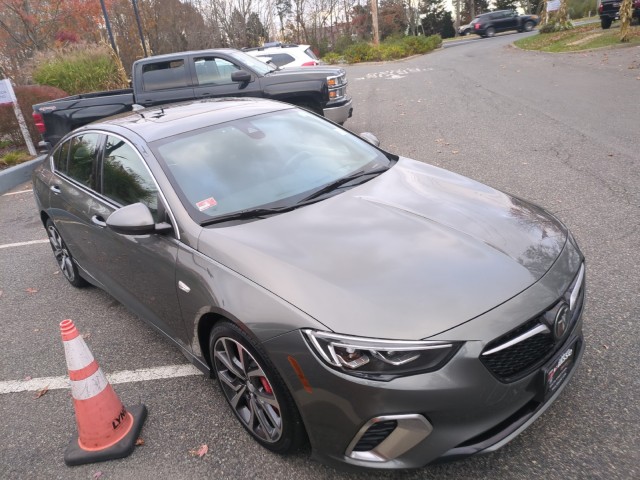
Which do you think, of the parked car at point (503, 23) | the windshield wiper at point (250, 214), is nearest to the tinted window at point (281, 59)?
the windshield wiper at point (250, 214)

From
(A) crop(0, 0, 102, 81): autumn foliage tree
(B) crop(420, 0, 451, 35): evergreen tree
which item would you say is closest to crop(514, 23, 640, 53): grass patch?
(A) crop(0, 0, 102, 81): autumn foliage tree

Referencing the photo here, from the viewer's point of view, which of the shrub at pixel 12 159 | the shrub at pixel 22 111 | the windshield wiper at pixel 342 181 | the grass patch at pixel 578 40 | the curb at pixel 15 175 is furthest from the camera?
the grass patch at pixel 578 40

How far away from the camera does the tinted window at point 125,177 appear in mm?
3078

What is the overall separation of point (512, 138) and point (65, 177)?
6.44 metres

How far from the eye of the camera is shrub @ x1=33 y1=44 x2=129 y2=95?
47.6ft

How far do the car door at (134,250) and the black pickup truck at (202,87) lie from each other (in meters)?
5.05

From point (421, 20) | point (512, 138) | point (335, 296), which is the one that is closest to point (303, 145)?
point (335, 296)

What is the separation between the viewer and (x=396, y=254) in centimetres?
238

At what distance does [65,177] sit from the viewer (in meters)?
4.30

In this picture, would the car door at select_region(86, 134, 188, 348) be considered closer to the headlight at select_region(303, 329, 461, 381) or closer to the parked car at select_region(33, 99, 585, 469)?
the parked car at select_region(33, 99, 585, 469)

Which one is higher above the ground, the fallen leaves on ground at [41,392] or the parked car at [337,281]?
the parked car at [337,281]

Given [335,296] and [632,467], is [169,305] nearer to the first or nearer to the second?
[335,296]

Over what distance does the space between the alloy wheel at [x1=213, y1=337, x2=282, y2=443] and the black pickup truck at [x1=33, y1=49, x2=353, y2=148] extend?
6.20 metres

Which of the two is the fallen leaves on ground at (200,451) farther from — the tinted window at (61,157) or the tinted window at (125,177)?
the tinted window at (61,157)
